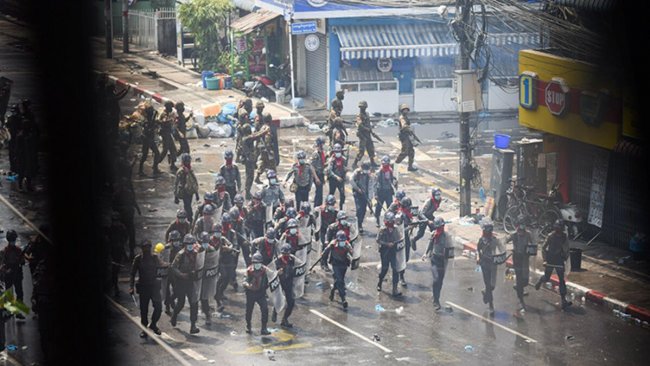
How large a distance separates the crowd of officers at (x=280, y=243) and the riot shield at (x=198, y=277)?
0.7 inches

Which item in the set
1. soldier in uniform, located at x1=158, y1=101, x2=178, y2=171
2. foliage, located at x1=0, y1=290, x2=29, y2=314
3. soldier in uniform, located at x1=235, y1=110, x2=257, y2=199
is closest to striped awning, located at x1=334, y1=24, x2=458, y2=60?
soldier in uniform, located at x1=158, y1=101, x2=178, y2=171

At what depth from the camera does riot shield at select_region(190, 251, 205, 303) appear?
2311cm

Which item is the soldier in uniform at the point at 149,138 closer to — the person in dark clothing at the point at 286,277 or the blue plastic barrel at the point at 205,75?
the person in dark clothing at the point at 286,277

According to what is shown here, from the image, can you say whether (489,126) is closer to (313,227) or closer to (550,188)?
(550,188)

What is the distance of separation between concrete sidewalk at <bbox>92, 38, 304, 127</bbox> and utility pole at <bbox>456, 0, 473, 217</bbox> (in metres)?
11.4

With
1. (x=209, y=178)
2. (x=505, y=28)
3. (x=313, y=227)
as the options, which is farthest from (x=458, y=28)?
(x=505, y=28)

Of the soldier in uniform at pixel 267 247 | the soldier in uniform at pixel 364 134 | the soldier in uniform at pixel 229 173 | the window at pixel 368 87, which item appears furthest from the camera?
the window at pixel 368 87

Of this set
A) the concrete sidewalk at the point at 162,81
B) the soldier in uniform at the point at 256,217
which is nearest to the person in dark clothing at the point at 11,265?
the soldier in uniform at the point at 256,217

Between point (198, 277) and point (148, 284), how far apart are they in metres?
0.93

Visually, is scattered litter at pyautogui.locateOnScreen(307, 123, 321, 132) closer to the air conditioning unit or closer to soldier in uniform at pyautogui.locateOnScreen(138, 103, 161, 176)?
soldier in uniform at pyautogui.locateOnScreen(138, 103, 161, 176)

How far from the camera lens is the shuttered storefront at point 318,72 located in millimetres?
43750

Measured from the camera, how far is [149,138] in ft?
112

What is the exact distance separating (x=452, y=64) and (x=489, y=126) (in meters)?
2.86

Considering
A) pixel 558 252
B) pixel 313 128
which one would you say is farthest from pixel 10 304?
pixel 313 128
